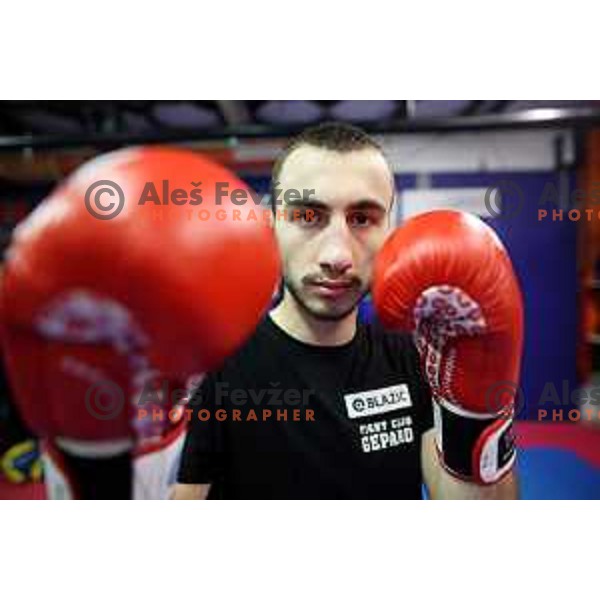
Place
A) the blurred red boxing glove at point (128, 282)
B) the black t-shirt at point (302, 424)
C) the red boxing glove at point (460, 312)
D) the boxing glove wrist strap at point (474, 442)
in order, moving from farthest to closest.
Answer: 1. the black t-shirt at point (302, 424)
2. the boxing glove wrist strap at point (474, 442)
3. the red boxing glove at point (460, 312)
4. the blurred red boxing glove at point (128, 282)

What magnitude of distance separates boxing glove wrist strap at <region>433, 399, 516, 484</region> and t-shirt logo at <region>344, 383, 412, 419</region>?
0.11 metres

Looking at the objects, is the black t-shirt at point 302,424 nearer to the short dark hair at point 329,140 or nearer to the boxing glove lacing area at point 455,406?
the boxing glove lacing area at point 455,406

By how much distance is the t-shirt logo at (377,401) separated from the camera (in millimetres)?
1250

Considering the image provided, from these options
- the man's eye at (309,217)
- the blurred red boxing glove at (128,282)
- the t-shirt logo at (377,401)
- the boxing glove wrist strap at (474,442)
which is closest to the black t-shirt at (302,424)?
the t-shirt logo at (377,401)

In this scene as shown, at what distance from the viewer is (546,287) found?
1617mm

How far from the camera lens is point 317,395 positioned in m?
1.24

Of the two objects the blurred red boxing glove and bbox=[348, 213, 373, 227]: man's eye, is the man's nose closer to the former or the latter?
bbox=[348, 213, 373, 227]: man's eye

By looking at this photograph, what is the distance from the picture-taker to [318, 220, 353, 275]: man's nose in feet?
3.74

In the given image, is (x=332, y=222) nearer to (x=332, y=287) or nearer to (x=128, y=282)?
(x=332, y=287)

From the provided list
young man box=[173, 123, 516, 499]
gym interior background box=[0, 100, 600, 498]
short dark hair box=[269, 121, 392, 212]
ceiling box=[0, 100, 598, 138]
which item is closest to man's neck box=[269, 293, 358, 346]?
young man box=[173, 123, 516, 499]

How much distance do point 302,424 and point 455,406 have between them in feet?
1.06
